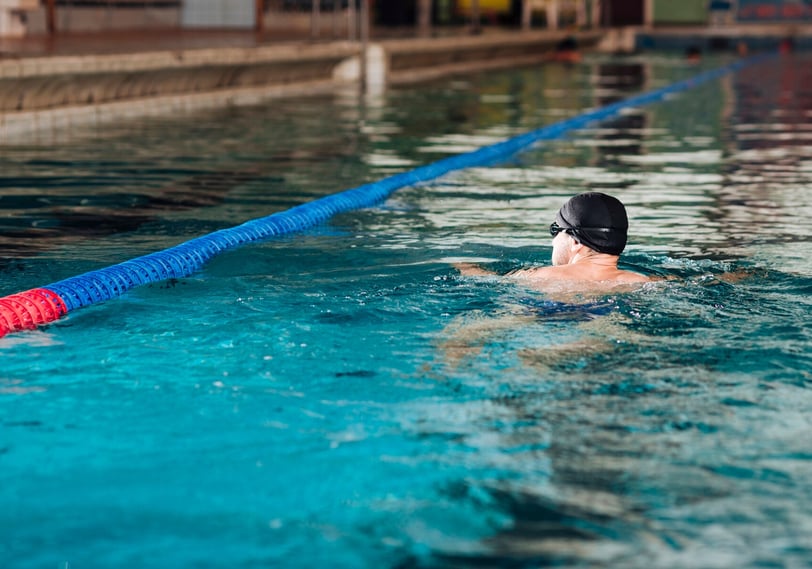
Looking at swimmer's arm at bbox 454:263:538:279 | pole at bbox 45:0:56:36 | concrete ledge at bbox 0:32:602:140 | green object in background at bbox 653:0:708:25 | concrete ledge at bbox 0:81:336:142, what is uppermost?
green object in background at bbox 653:0:708:25

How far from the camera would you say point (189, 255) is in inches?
233

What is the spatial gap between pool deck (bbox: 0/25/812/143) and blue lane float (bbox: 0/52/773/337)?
4.28m

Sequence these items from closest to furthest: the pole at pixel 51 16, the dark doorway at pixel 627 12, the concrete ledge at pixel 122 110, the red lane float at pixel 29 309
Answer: the red lane float at pixel 29 309
the concrete ledge at pixel 122 110
the pole at pixel 51 16
the dark doorway at pixel 627 12

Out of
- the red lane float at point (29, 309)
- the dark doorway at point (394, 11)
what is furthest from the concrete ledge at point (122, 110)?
the dark doorway at point (394, 11)

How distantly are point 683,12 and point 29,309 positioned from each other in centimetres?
4545

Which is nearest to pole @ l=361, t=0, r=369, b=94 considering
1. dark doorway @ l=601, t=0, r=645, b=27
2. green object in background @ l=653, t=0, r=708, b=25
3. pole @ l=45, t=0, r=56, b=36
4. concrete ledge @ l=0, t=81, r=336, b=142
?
concrete ledge @ l=0, t=81, r=336, b=142

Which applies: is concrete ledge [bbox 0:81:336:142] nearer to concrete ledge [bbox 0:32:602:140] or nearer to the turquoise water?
concrete ledge [bbox 0:32:602:140]

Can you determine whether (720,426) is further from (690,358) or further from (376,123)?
(376,123)

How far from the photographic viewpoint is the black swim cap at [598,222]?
481 centimetres

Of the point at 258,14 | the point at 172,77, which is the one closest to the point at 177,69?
the point at 172,77

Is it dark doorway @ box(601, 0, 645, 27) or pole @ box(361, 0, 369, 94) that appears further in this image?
dark doorway @ box(601, 0, 645, 27)

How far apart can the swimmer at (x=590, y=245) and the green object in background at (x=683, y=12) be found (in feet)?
145

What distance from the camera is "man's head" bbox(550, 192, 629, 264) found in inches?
189

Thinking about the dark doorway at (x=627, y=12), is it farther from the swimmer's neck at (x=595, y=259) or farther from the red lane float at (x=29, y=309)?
the red lane float at (x=29, y=309)
